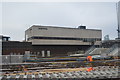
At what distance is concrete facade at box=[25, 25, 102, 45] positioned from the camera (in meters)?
34.3

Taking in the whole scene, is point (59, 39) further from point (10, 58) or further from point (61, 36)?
point (10, 58)

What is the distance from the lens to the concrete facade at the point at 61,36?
34.3 metres

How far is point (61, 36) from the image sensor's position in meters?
37.0

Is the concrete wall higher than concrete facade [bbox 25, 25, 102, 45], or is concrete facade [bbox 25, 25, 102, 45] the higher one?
concrete facade [bbox 25, 25, 102, 45]

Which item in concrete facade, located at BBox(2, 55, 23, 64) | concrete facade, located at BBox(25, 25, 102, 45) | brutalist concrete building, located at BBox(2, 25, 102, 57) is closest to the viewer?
concrete facade, located at BBox(2, 55, 23, 64)

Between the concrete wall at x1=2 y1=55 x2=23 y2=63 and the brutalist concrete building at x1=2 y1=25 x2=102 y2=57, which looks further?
the brutalist concrete building at x1=2 y1=25 x2=102 y2=57

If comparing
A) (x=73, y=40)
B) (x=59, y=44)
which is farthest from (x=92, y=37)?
(x=59, y=44)

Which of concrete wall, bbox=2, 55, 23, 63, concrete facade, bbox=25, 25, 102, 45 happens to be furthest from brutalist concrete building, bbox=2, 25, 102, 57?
concrete wall, bbox=2, 55, 23, 63

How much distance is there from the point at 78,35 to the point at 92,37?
4.82m

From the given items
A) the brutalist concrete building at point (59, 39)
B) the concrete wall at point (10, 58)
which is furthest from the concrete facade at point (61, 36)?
the concrete wall at point (10, 58)

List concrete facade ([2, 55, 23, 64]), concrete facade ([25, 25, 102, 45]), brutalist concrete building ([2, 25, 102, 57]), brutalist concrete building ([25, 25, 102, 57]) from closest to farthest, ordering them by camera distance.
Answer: concrete facade ([2, 55, 23, 64]) → brutalist concrete building ([2, 25, 102, 57]) → concrete facade ([25, 25, 102, 45]) → brutalist concrete building ([25, 25, 102, 57])

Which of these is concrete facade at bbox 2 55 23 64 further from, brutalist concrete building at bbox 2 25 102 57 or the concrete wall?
brutalist concrete building at bbox 2 25 102 57

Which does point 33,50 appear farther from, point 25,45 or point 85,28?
point 85,28

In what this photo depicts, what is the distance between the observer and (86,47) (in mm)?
40562
